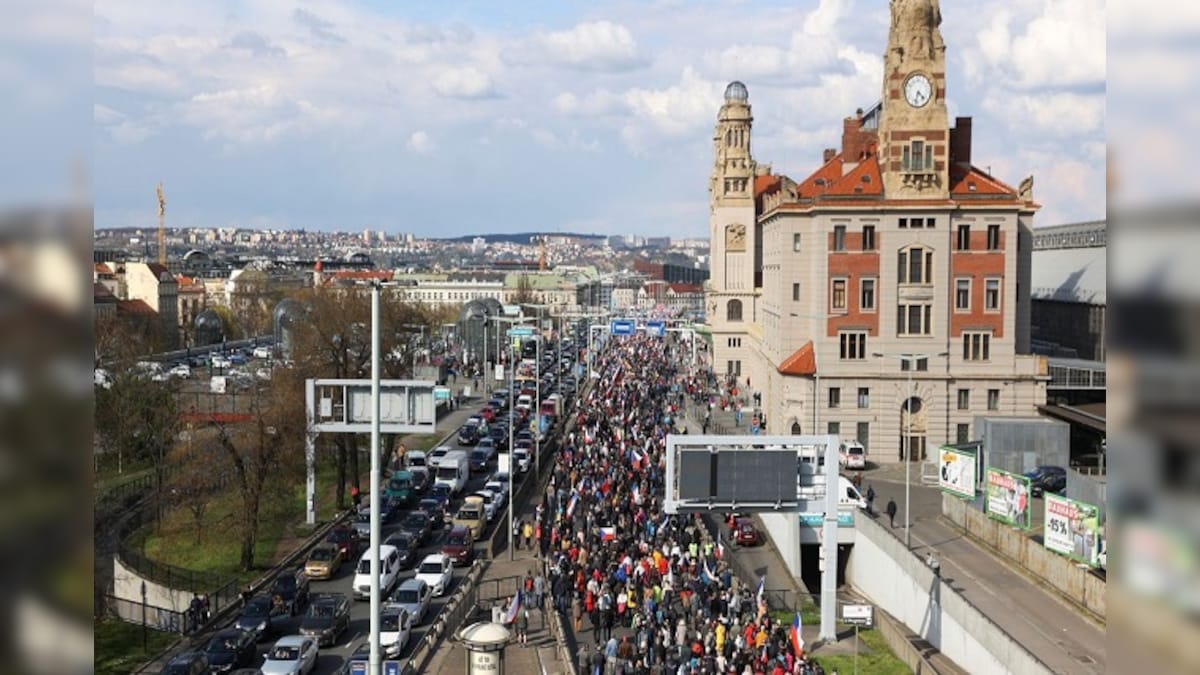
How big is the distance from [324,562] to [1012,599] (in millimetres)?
23092

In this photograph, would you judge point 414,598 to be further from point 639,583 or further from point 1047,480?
point 1047,480

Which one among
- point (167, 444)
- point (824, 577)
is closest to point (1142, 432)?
point (824, 577)

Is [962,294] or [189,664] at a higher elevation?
[962,294]

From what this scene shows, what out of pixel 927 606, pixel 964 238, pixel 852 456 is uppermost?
pixel 964 238

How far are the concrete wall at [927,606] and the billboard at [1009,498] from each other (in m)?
4.16

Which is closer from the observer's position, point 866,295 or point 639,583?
point 639,583

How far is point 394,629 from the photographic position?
3594 centimetres

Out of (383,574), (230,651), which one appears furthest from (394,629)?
(383,574)

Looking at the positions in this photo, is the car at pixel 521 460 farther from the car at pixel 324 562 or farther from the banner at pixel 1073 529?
the banner at pixel 1073 529

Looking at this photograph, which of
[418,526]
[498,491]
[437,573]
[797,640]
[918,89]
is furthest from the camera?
[918,89]

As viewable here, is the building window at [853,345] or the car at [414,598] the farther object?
the building window at [853,345]

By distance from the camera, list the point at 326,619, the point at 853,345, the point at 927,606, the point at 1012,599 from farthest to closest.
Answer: the point at 853,345, the point at 927,606, the point at 1012,599, the point at 326,619

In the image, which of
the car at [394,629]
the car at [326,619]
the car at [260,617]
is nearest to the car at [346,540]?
the car at [260,617]

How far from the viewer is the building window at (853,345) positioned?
70688 millimetres
